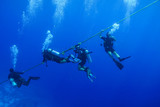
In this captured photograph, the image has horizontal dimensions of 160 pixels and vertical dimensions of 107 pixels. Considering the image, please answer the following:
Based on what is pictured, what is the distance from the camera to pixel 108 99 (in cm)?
4197

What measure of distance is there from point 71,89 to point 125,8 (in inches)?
1273

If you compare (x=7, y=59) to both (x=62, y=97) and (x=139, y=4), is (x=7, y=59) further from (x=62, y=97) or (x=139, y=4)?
(x=139, y=4)

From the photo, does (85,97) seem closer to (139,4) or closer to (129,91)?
(129,91)

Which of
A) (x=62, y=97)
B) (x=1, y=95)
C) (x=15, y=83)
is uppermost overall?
(x=62, y=97)

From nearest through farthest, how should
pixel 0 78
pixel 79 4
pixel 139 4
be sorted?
1. pixel 0 78
2. pixel 139 4
3. pixel 79 4

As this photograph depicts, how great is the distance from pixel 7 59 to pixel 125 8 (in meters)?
38.3

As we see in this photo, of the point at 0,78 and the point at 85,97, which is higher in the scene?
the point at 0,78

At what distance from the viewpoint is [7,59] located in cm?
4659

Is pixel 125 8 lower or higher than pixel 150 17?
higher

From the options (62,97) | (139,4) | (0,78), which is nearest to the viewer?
(0,78)

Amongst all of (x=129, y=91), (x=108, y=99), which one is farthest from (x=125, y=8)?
(x=108, y=99)

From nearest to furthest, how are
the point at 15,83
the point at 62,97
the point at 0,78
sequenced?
the point at 15,83 → the point at 0,78 → the point at 62,97

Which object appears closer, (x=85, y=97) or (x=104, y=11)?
(x=85, y=97)

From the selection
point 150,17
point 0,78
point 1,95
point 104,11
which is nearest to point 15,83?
point 1,95
